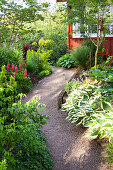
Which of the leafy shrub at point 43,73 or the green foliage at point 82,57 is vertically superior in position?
the green foliage at point 82,57

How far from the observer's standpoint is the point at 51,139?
379 centimetres

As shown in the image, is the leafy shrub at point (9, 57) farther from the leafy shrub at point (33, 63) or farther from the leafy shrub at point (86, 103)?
the leafy shrub at point (86, 103)

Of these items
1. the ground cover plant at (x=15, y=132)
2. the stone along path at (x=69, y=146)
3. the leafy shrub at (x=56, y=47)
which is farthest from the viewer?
the leafy shrub at (x=56, y=47)

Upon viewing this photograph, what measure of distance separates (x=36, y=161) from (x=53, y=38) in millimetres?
9863

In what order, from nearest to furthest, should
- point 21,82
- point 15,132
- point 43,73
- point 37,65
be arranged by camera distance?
point 15,132 → point 21,82 → point 43,73 → point 37,65

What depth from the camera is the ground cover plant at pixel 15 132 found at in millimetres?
2254

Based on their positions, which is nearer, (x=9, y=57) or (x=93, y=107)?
(x=93, y=107)

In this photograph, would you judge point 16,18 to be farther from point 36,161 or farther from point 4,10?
point 36,161

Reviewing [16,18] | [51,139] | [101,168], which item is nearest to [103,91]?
[51,139]

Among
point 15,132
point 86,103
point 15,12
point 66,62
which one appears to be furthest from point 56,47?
point 15,132

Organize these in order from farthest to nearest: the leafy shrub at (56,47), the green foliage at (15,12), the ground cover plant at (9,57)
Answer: the leafy shrub at (56,47) < the ground cover plant at (9,57) < the green foliage at (15,12)

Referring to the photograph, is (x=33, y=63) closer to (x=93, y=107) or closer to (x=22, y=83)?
(x=22, y=83)

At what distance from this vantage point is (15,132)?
2291 mm

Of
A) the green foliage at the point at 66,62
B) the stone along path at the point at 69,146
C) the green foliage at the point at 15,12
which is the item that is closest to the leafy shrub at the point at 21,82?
the stone along path at the point at 69,146
